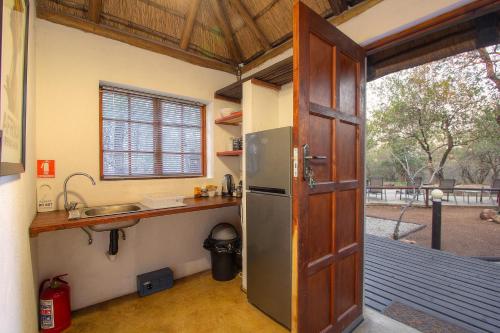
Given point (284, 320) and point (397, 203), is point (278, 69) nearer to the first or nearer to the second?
point (284, 320)

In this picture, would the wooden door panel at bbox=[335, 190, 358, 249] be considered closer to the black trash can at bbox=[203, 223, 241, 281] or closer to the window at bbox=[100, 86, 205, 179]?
the black trash can at bbox=[203, 223, 241, 281]

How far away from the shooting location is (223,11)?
2523mm

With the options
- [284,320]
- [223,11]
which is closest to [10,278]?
[284,320]

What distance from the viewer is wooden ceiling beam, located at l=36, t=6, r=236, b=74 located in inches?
75.3

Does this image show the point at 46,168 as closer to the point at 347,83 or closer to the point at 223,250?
the point at 223,250

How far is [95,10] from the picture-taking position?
1970 millimetres

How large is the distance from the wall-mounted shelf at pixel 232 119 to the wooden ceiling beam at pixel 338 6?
49.3 inches

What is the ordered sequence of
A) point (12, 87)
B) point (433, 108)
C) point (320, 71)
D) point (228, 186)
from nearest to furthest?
point (12, 87) < point (320, 71) < point (228, 186) < point (433, 108)

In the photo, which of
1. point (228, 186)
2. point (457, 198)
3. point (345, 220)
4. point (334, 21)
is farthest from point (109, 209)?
point (457, 198)

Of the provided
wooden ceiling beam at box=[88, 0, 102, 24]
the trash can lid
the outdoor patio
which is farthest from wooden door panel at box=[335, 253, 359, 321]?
the outdoor patio

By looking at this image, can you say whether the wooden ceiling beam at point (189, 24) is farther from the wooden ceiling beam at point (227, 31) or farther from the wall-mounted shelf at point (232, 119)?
the wall-mounted shelf at point (232, 119)

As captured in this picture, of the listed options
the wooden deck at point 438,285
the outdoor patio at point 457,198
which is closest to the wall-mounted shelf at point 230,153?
the wooden deck at point 438,285

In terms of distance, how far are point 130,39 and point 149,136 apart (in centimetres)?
99

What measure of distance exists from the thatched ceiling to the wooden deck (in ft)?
9.20
